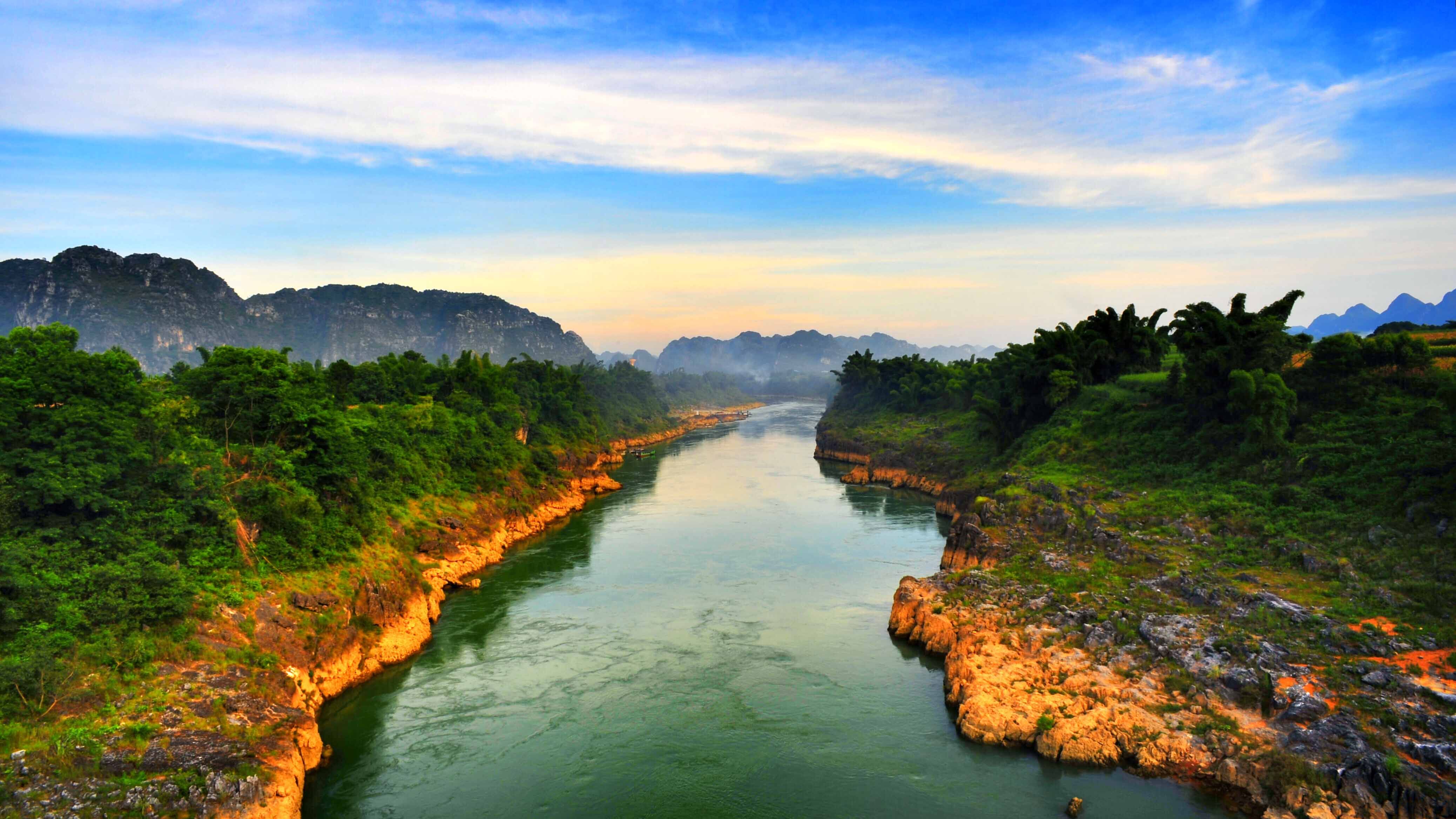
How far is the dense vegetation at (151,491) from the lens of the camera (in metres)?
19.8

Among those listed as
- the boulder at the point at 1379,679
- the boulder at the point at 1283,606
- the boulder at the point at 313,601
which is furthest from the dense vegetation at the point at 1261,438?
the boulder at the point at 313,601

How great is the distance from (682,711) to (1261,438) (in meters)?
31.4

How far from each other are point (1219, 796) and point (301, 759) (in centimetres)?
2638

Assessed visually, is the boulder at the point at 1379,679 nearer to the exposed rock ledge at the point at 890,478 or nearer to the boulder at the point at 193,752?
the boulder at the point at 193,752

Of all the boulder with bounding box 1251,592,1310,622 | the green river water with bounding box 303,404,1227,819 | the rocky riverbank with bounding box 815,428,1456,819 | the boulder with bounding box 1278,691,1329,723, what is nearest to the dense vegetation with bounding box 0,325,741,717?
the green river water with bounding box 303,404,1227,819

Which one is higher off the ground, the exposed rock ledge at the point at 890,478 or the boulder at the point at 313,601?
the boulder at the point at 313,601

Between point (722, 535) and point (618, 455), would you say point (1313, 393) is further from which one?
point (618, 455)

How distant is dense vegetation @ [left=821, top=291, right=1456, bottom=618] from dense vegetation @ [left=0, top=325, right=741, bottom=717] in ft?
123

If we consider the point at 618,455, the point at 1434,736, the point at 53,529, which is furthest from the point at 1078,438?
the point at 618,455

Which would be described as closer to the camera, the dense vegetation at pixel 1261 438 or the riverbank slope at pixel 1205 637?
the riverbank slope at pixel 1205 637

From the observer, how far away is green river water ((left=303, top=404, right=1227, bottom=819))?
2130 cm

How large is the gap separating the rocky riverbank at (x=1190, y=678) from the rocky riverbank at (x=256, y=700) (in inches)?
844

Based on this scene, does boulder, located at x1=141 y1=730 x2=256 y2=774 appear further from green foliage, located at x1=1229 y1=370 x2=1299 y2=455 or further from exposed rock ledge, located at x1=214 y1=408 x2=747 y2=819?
green foliage, located at x1=1229 y1=370 x2=1299 y2=455

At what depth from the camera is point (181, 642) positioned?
21.9m
